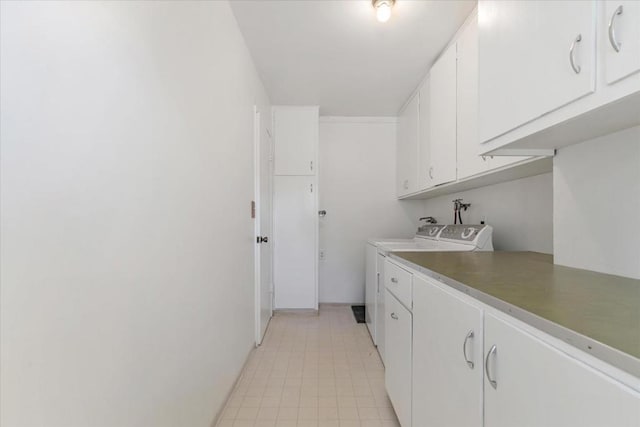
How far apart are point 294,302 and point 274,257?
1.84 ft

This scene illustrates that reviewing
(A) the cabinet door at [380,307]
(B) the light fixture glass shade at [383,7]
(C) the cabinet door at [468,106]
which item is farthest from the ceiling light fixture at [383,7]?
(A) the cabinet door at [380,307]

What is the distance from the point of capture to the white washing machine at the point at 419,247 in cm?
181

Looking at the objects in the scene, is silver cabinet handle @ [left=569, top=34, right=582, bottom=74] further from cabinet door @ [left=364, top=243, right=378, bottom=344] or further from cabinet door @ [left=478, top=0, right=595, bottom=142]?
cabinet door @ [left=364, top=243, right=378, bottom=344]

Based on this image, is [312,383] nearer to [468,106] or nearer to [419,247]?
[419,247]

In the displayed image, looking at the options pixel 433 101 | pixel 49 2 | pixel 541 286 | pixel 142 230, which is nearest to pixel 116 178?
pixel 142 230

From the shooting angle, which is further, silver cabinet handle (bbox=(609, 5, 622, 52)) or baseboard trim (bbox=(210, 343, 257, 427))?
baseboard trim (bbox=(210, 343, 257, 427))

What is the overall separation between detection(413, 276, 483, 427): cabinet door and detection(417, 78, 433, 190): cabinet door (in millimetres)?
1480

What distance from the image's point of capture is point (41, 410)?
527mm

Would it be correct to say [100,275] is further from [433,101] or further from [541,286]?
[433,101]

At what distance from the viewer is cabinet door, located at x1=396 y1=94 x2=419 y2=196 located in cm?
274

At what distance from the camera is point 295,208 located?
321cm

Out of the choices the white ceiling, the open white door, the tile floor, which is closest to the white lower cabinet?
the tile floor

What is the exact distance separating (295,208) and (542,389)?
2796 millimetres

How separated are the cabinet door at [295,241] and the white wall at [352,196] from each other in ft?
1.25
